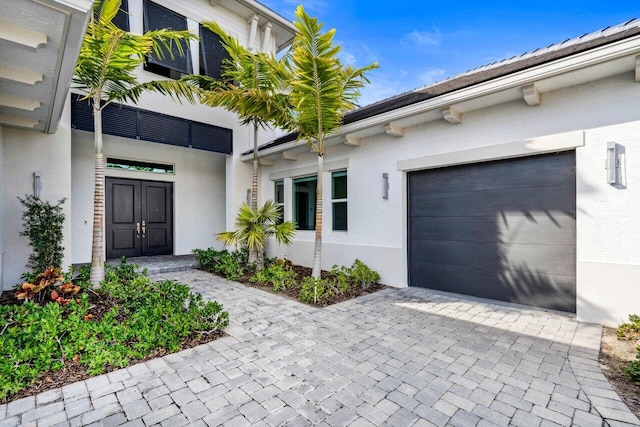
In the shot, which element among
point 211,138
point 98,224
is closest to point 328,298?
point 98,224

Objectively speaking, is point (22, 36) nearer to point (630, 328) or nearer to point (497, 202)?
point (497, 202)

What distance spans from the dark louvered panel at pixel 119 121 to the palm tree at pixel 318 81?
441 cm

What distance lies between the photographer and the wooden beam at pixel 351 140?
6.72 m

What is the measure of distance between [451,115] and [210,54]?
754 cm

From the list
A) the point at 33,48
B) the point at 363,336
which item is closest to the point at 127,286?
the point at 33,48

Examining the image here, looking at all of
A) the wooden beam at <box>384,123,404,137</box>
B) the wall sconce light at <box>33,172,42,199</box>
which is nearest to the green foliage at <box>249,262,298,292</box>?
the wooden beam at <box>384,123,404,137</box>

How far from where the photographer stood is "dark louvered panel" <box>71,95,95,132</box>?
658cm

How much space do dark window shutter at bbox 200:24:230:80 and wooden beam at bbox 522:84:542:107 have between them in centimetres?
801

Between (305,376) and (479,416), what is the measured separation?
1502 millimetres

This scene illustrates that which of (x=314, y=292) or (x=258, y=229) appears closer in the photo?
(x=314, y=292)

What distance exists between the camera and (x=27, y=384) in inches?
104

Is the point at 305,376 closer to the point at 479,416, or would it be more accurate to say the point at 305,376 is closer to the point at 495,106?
the point at 479,416

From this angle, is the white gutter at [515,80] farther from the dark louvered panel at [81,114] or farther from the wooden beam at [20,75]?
the dark louvered panel at [81,114]

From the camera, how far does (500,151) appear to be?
4977 mm
